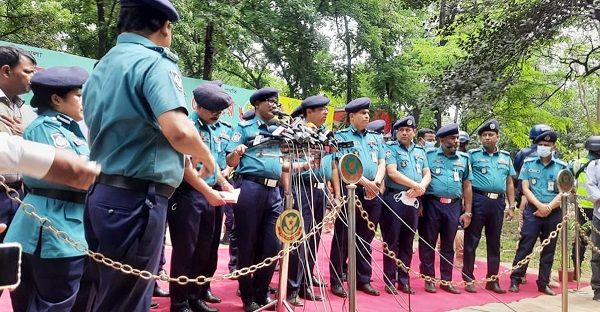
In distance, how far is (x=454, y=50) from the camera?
1248 centimetres

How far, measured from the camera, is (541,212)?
18.9 ft

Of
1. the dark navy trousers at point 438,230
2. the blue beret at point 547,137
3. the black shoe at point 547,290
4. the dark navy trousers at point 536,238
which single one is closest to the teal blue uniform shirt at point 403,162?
the dark navy trousers at point 438,230

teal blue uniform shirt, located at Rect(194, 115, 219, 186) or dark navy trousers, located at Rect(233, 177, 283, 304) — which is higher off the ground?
teal blue uniform shirt, located at Rect(194, 115, 219, 186)

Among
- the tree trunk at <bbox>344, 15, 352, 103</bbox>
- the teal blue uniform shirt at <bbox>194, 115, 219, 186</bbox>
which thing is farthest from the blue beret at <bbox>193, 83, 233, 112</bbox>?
the tree trunk at <bbox>344, 15, 352, 103</bbox>

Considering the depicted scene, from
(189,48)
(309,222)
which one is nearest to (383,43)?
(189,48)

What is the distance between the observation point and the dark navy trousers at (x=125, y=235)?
2.03 m

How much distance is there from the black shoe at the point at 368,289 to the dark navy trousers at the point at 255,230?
4.09ft

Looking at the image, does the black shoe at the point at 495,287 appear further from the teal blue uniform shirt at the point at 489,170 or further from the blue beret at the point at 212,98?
the blue beret at the point at 212,98

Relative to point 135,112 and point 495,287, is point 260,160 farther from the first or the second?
point 495,287

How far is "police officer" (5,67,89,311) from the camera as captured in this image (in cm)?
245

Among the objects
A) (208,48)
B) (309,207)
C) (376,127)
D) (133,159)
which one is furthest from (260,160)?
(208,48)

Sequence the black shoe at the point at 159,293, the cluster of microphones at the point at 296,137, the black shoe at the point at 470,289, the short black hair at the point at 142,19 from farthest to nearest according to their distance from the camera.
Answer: the black shoe at the point at 470,289 < the black shoe at the point at 159,293 < the cluster of microphones at the point at 296,137 < the short black hair at the point at 142,19

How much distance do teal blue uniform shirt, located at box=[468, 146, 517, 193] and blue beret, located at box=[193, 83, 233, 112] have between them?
3276 mm

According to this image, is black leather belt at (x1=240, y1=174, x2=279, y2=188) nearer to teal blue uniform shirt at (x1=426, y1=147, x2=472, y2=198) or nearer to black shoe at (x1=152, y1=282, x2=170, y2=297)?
black shoe at (x1=152, y1=282, x2=170, y2=297)
